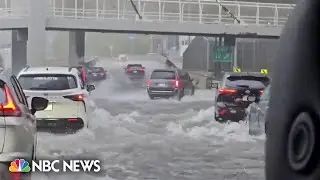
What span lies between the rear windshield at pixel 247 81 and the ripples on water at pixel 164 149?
1101mm

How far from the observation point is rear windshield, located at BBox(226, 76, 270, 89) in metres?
16.7

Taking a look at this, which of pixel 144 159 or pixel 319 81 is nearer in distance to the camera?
pixel 319 81

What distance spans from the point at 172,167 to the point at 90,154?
6.17 feet

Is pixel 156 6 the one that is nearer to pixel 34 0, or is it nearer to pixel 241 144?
pixel 34 0

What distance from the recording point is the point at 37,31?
34.9m

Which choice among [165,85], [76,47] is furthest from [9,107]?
[76,47]

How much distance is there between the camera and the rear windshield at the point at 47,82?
12.9 metres

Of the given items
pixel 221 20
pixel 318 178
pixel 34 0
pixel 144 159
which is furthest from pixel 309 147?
pixel 221 20

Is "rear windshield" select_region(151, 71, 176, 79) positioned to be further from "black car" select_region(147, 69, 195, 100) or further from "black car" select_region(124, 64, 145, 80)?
"black car" select_region(124, 64, 145, 80)

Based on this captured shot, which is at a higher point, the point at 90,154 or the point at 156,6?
the point at 156,6

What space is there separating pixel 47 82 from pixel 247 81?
6.16 meters

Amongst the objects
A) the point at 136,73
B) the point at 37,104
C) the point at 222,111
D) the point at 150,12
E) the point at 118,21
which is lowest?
the point at 136,73

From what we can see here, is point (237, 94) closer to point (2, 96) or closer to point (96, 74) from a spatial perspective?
point (2, 96)

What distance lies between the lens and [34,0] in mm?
35281
